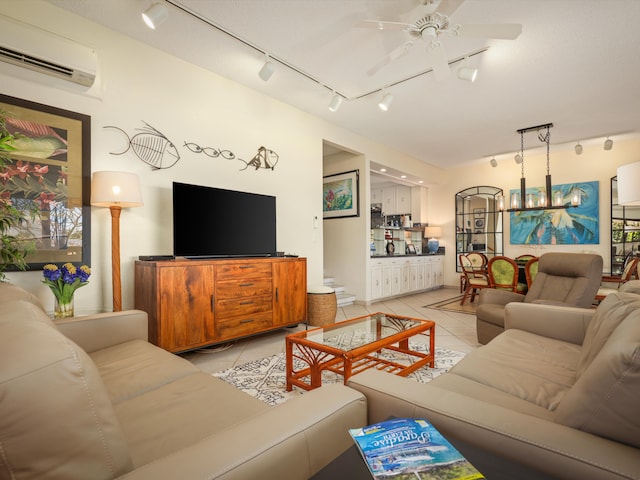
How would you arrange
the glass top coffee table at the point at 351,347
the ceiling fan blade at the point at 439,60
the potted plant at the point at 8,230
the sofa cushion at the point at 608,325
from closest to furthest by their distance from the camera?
the sofa cushion at the point at 608,325 → the potted plant at the point at 8,230 → the glass top coffee table at the point at 351,347 → the ceiling fan blade at the point at 439,60

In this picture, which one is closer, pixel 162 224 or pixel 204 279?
pixel 204 279

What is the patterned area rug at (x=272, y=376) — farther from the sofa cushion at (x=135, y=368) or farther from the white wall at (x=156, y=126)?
the white wall at (x=156, y=126)

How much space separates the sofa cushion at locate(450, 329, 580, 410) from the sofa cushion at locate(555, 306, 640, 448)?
1.62ft

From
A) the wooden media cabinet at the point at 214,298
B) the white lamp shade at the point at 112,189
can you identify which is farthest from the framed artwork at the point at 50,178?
the wooden media cabinet at the point at 214,298

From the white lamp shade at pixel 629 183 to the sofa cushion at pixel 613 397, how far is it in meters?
2.23

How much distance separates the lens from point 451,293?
A: 23.0 feet

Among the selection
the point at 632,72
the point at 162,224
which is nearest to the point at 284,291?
the point at 162,224

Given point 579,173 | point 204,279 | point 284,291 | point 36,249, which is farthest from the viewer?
point 579,173

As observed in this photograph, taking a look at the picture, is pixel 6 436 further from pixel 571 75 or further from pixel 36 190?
pixel 571 75

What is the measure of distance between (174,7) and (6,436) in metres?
3.02

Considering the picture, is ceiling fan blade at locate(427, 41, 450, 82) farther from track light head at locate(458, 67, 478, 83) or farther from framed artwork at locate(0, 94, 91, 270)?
framed artwork at locate(0, 94, 91, 270)

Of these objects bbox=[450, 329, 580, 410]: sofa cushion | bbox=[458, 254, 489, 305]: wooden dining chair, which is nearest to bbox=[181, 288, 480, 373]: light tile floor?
bbox=[458, 254, 489, 305]: wooden dining chair

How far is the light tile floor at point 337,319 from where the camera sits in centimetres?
290

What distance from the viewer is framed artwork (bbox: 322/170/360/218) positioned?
18.5 feet
